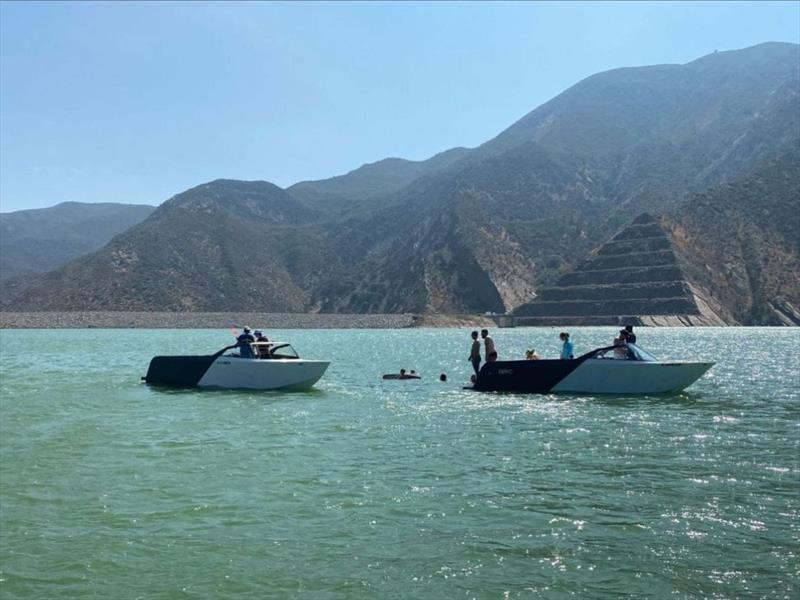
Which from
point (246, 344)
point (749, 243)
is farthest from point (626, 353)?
point (749, 243)

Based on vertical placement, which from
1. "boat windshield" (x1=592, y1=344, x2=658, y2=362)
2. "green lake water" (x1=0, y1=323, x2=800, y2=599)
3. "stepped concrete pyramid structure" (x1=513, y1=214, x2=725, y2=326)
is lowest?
"green lake water" (x1=0, y1=323, x2=800, y2=599)

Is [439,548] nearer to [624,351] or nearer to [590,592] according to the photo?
[590,592]

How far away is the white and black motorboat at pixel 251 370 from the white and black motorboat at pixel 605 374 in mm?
7684

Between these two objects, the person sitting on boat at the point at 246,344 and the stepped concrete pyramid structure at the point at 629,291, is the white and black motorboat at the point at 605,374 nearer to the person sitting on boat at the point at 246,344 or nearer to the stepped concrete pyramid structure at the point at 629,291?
the person sitting on boat at the point at 246,344

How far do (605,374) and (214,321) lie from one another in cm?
14253

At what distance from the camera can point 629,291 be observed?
155 metres

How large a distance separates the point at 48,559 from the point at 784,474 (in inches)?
476

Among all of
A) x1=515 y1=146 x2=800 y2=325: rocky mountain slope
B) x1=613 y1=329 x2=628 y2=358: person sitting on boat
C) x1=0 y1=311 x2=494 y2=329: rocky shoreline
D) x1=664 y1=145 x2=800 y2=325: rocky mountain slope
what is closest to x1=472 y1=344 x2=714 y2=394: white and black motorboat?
x1=613 y1=329 x2=628 y2=358: person sitting on boat

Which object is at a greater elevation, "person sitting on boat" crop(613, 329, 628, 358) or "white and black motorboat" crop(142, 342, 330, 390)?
"person sitting on boat" crop(613, 329, 628, 358)

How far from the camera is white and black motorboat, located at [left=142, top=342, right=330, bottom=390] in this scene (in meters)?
30.7

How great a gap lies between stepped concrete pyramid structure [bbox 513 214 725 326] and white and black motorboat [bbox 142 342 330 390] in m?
122

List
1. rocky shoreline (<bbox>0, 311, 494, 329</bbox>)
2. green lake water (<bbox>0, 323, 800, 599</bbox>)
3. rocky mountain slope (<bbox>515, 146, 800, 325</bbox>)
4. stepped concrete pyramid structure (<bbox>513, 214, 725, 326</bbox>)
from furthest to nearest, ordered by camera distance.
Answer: rocky shoreline (<bbox>0, 311, 494, 329</bbox>), rocky mountain slope (<bbox>515, 146, 800, 325</bbox>), stepped concrete pyramid structure (<bbox>513, 214, 725, 326</bbox>), green lake water (<bbox>0, 323, 800, 599</bbox>)

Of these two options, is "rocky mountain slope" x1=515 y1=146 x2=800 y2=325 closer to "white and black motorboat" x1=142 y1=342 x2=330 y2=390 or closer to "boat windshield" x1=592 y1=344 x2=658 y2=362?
"boat windshield" x1=592 y1=344 x2=658 y2=362

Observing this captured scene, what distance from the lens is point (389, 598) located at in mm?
8594
